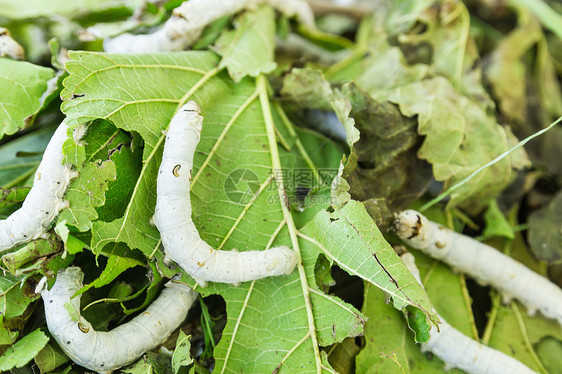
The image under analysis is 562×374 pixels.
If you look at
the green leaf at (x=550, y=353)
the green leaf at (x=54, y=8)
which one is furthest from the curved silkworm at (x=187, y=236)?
the green leaf at (x=550, y=353)

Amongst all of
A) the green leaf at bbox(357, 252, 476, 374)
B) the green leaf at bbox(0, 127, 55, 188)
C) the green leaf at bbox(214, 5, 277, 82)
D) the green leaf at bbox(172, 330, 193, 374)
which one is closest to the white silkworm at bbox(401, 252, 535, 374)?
the green leaf at bbox(357, 252, 476, 374)

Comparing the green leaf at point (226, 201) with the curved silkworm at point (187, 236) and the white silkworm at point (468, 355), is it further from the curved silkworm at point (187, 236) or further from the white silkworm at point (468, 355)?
the white silkworm at point (468, 355)

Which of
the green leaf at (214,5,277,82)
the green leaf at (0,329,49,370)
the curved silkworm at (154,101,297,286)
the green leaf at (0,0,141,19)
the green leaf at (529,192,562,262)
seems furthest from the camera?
the green leaf at (0,0,141,19)

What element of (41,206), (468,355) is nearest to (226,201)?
(41,206)

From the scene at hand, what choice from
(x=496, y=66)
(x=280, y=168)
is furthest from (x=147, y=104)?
(x=496, y=66)

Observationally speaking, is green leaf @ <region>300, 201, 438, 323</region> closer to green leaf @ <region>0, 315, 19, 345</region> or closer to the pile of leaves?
the pile of leaves

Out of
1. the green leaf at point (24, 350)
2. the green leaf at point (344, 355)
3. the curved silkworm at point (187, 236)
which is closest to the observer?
the green leaf at point (24, 350)

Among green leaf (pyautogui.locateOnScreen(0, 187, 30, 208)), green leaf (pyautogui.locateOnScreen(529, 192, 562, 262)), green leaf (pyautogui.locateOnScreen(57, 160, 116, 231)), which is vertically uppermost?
green leaf (pyautogui.locateOnScreen(57, 160, 116, 231))
